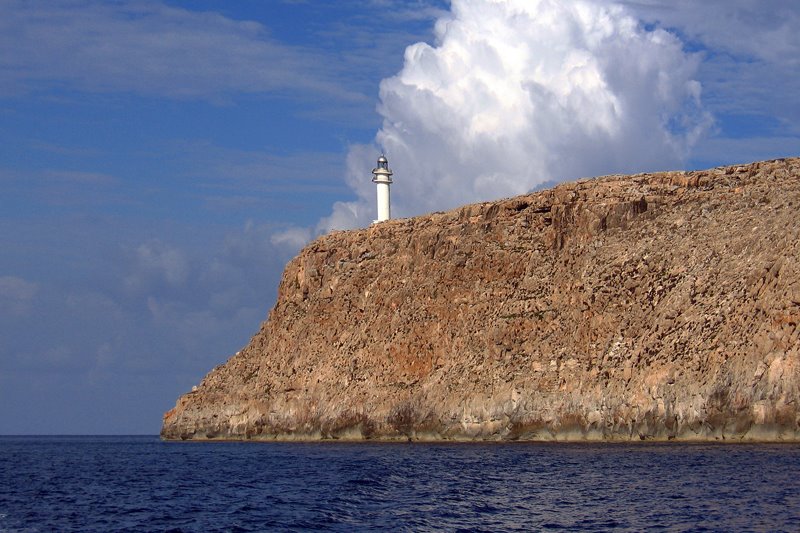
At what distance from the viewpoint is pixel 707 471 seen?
40531 mm

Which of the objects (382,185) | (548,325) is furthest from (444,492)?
(382,185)

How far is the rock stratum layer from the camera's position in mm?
56844

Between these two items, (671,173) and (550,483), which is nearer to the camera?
(550,483)

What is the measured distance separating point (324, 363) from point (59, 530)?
2025 inches

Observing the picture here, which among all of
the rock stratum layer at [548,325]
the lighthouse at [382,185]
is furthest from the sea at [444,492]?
the lighthouse at [382,185]

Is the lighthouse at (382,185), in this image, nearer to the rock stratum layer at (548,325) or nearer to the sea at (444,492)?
the rock stratum layer at (548,325)

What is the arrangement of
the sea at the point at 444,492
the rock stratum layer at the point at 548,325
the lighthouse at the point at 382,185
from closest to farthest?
the sea at the point at 444,492 < the rock stratum layer at the point at 548,325 < the lighthouse at the point at 382,185

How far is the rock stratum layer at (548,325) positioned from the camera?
56.8m

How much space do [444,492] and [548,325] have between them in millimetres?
32814

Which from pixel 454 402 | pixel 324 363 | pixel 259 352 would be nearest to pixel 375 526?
pixel 454 402

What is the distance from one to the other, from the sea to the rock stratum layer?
3.81m

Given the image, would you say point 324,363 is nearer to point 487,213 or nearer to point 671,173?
point 487,213

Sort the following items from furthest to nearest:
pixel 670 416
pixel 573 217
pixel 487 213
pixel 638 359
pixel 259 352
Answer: pixel 259 352 < pixel 487 213 < pixel 573 217 < pixel 638 359 < pixel 670 416

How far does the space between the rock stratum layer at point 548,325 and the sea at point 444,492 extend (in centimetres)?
381
